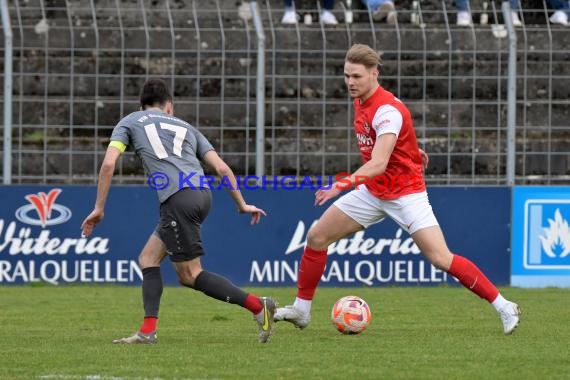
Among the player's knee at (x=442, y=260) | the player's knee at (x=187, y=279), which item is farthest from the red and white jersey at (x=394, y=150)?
the player's knee at (x=187, y=279)

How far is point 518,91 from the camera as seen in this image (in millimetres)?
15992

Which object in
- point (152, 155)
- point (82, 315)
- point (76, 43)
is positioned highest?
point (76, 43)

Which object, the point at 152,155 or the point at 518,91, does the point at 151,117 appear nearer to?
the point at 152,155

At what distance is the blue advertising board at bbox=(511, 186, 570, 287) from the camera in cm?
1509

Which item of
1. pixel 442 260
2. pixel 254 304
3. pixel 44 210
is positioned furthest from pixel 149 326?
pixel 44 210

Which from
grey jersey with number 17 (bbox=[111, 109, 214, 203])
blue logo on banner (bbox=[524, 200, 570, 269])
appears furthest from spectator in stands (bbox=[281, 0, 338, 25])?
grey jersey with number 17 (bbox=[111, 109, 214, 203])

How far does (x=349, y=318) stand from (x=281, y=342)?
2.53 feet

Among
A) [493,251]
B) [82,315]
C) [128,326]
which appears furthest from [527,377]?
[493,251]

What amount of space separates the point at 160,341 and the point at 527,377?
9.57 ft

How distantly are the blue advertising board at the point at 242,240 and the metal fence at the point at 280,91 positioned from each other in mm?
560

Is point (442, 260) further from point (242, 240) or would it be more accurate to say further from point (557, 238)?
point (557, 238)

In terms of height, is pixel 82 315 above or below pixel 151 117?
below

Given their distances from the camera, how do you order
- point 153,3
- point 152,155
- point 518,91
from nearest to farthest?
point 152,155
point 518,91
point 153,3

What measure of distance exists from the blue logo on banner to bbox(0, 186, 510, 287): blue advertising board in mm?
270
